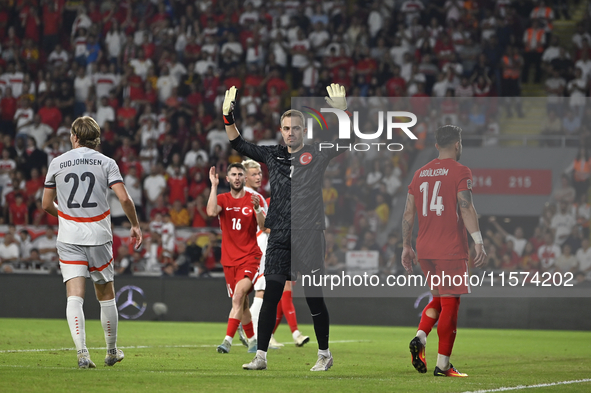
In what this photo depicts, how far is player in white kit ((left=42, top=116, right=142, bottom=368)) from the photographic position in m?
7.09

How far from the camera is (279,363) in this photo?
8.70 metres

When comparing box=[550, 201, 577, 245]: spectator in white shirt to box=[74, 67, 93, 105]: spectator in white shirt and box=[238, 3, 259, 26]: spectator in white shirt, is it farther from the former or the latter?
box=[74, 67, 93, 105]: spectator in white shirt

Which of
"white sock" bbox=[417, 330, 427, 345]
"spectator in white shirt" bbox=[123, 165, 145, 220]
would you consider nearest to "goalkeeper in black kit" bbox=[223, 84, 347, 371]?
"white sock" bbox=[417, 330, 427, 345]

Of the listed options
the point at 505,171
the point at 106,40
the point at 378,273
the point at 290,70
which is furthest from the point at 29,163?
the point at 505,171

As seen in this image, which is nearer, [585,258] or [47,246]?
[585,258]

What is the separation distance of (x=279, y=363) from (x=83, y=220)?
274 cm

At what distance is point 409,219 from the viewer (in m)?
8.03

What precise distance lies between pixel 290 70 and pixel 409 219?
15.6 m

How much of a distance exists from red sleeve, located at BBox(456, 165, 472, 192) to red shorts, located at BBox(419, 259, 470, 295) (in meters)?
0.67

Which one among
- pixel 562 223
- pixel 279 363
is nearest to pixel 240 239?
pixel 279 363

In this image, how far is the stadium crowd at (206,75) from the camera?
19.1m

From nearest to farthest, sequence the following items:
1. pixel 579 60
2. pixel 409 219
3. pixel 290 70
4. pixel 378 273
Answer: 1. pixel 409 219
2. pixel 378 273
3. pixel 579 60
4. pixel 290 70

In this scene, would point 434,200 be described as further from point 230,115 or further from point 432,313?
point 230,115

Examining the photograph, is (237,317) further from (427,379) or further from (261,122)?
(261,122)
